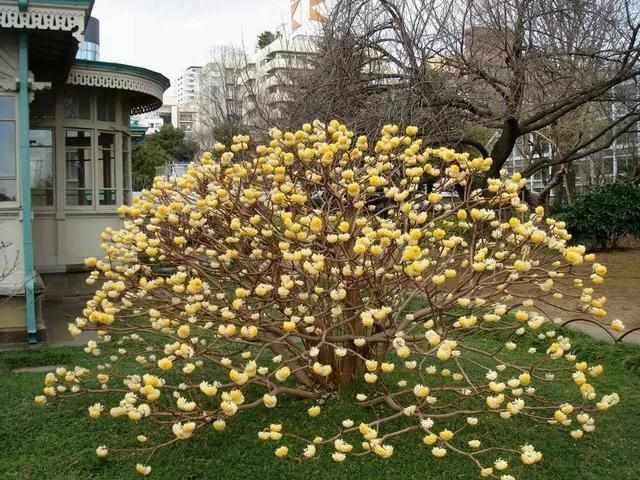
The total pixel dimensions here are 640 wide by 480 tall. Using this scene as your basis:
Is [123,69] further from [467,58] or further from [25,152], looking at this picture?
[467,58]

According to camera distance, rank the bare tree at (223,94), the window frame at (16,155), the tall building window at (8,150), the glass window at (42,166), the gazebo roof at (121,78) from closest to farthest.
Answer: the window frame at (16,155) < the tall building window at (8,150) < the gazebo roof at (121,78) < the glass window at (42,166) < the bare tree at (223,94)

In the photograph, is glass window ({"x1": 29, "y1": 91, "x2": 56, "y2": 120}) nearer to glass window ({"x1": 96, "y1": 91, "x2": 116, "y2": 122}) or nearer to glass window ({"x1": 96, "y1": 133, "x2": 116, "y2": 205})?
glass window ({"x1": 96, "y1": 91, "x2": 116, "y2": 122})

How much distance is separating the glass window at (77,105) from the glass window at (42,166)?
460 mm

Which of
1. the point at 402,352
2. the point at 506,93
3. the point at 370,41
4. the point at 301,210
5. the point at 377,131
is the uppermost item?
the point at 370,41

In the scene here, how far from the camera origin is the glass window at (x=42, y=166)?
1063cm

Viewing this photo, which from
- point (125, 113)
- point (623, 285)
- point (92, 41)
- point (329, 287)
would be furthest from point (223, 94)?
point (329, 287)

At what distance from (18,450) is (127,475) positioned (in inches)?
32.9

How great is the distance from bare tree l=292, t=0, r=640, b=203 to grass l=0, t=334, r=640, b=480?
5.47 metres

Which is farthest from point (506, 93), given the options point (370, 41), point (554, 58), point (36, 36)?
point (36, 36)

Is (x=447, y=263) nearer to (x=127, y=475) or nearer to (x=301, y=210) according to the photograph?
(x=301, y=210)

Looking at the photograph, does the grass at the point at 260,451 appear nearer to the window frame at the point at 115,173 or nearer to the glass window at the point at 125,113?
the window frame at the point at 115,173

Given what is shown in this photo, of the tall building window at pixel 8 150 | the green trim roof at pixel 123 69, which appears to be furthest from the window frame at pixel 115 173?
the tall building window at pixel 8 150

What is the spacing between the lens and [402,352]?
300 centimetres

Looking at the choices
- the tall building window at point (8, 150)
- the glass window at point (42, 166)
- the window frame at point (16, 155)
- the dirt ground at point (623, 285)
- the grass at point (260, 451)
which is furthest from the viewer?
the glass window at point (42, 166)
